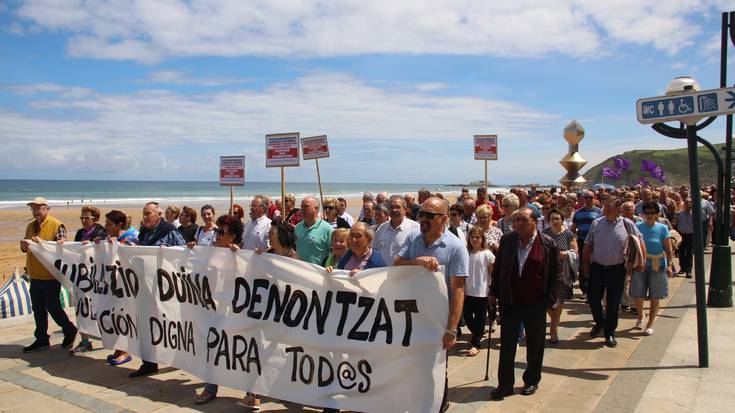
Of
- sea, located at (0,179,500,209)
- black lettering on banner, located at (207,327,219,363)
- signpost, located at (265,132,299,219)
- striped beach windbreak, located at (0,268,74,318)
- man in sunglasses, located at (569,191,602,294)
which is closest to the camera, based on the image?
black lettering on banner, located at (207,327,219,363)

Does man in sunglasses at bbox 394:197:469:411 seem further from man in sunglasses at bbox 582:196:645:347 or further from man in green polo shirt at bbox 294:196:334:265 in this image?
man in sunglasses at bbox 582:196:645:347

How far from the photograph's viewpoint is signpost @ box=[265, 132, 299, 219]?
9117mm

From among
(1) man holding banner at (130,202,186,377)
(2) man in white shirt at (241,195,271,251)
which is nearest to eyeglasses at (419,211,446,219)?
(1) man holding banner at (130,202,186,377)

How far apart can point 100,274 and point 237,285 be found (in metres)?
2.14

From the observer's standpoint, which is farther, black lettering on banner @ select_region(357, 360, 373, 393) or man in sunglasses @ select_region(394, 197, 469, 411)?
black lettering on banner @ select_region(357, 360, 373, 393)

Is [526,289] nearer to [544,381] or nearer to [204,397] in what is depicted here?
[544,381]

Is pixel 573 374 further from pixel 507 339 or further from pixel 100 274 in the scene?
pixel 100 274

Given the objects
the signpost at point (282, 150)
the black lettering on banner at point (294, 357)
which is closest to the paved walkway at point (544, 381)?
the black lettering on banner at point (294, 357)

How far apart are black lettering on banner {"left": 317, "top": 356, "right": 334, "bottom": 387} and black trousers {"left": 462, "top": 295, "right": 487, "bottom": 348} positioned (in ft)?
8.06

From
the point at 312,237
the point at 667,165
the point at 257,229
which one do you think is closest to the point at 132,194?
the point at 257,229

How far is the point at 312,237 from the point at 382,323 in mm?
1941

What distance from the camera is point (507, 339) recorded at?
471 centimetres

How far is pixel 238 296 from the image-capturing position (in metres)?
4.75

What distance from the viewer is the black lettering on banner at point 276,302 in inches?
177
